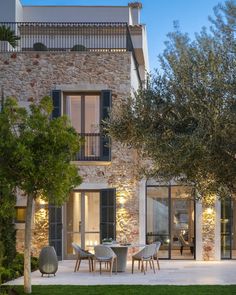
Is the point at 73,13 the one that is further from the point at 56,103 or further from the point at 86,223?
the point at 86,223

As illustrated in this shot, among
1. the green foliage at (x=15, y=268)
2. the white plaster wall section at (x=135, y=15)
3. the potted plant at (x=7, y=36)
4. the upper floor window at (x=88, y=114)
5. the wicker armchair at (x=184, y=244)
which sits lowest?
the green foliage at (x=15, y=268)

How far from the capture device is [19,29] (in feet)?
76.8

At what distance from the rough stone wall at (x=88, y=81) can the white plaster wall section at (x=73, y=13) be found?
664 cm

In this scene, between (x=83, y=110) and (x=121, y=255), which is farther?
(x=83, y=110)

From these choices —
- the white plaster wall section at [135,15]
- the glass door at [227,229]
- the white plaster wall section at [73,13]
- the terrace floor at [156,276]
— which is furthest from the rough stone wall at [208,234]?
the white plaster wall section at [135,15]

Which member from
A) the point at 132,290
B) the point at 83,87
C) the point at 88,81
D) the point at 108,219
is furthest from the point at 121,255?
the point at 88,81

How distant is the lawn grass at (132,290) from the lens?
12.7 meters

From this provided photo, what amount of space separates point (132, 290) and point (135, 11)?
708 inches

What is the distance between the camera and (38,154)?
12539 millimetres

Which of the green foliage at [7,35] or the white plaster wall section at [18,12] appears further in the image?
the white plaster wall section at [18,12]

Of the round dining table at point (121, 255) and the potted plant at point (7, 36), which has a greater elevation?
the potted plant at point (7, 36)

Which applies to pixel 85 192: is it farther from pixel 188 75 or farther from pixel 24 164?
pixel 188 75

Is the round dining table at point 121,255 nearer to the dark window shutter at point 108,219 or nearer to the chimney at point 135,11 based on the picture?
the dark window shutter at point 108,219

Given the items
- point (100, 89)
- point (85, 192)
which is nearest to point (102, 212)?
point (85, 192)
